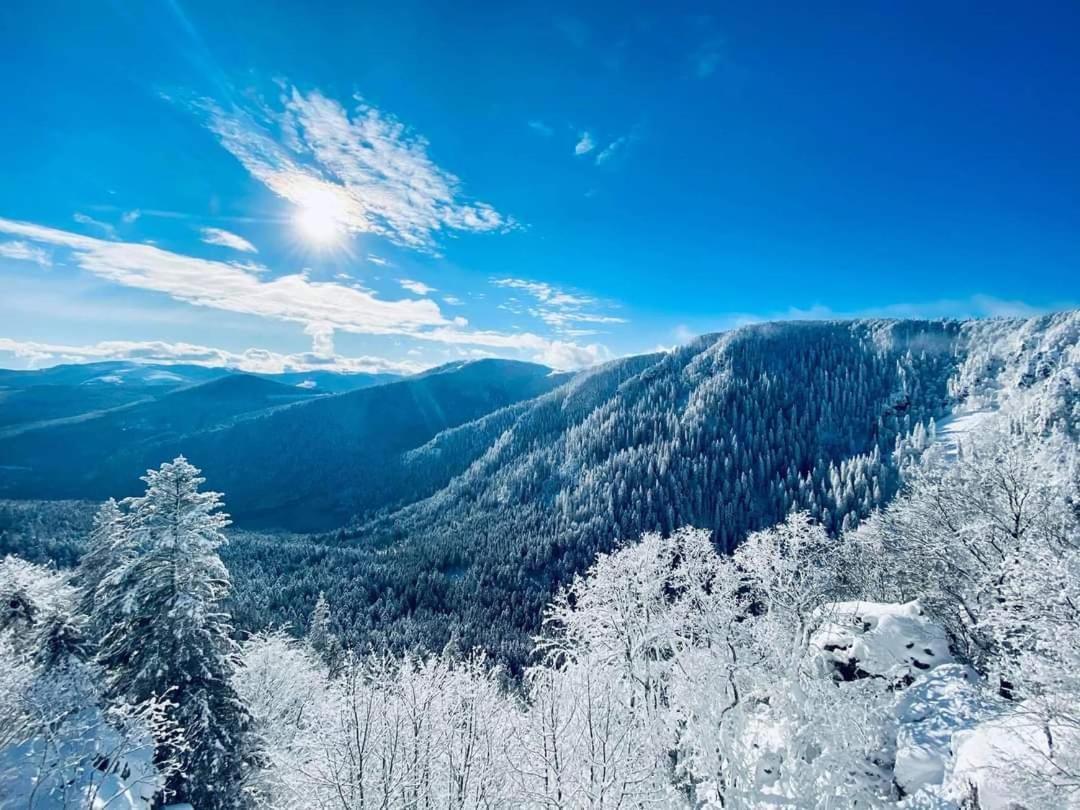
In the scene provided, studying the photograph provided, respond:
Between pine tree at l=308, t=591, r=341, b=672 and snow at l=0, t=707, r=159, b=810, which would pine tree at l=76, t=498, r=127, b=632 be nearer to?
snow at l=0, t=707, r=159, b=810

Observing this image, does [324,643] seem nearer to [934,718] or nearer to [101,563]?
[101,563]

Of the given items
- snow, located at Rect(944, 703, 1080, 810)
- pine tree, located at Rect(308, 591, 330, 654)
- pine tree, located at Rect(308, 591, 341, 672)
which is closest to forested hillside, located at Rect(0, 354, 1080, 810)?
snow, located at Rect(944, 703, 1080, 810)

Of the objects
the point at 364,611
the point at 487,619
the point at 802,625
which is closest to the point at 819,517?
the point at 487,619

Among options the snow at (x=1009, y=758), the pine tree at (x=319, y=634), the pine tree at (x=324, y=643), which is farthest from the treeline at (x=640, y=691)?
the pine tree at (x=319, y=634)

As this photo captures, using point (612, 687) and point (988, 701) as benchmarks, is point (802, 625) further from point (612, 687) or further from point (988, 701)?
point (612, 687)

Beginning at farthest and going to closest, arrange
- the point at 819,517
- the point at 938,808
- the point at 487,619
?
the point at 819,517 < the point at 487,619 < the point at 938,808

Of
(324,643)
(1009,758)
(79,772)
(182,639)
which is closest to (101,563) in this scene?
(182,639)
